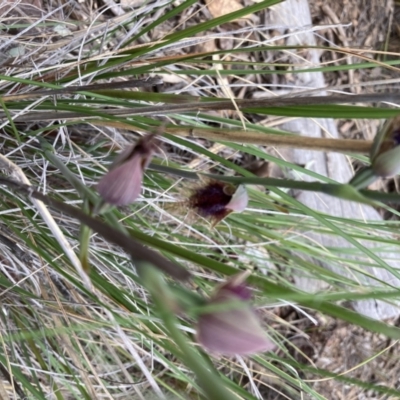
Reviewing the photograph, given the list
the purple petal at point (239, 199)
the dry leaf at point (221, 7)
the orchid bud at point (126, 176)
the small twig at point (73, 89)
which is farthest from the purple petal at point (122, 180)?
the dry leaf at point (221, 7)

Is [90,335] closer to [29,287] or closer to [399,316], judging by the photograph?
[29,287]

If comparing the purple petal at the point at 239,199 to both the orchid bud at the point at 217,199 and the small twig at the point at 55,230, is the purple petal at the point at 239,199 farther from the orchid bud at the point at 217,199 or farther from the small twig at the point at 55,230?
the small twig at the point at 55,230

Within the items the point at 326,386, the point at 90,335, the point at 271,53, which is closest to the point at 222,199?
the point at 90,335

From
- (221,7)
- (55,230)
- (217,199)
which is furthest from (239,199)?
(221,7)

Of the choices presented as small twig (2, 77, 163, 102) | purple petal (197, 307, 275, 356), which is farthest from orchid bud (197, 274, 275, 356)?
small twig (2, 77, 163, 102)

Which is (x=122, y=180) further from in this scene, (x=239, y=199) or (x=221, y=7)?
(x=221, y=7)

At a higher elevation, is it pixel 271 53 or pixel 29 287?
pixel 271 53
